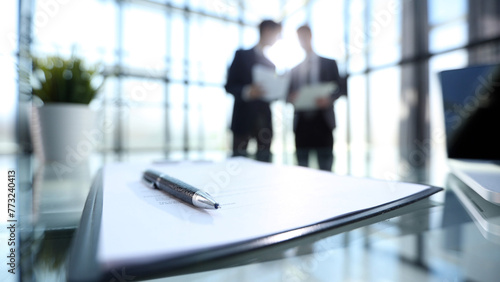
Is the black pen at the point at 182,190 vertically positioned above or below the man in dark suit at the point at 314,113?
below

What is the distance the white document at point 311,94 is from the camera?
4.05 ft

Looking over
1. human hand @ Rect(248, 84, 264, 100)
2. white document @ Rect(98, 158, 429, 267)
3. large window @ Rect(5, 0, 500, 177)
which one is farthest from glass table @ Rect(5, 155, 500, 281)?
large window @ Rect(5, 0, 500, 177)

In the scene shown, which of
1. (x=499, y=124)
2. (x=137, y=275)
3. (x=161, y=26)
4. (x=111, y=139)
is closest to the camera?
(x=137, y=275)

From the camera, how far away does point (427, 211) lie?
0.83 ft

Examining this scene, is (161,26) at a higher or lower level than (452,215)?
higher

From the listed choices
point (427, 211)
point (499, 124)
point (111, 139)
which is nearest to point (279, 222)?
point (427, 211)

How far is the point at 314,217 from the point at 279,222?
3 cm

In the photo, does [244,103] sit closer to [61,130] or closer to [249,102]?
[249,102]

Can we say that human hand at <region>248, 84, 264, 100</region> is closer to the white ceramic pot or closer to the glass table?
the white ceramic pot

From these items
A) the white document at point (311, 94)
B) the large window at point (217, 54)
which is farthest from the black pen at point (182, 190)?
the large window at point (217, 54)

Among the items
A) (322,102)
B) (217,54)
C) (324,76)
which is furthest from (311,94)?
(217,54)

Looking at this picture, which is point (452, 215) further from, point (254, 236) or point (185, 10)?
point (185, 10)

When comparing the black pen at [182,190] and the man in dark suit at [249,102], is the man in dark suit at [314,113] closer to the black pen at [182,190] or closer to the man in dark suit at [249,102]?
the man in dark suit at [249,102]

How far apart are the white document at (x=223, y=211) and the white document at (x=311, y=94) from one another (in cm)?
95
